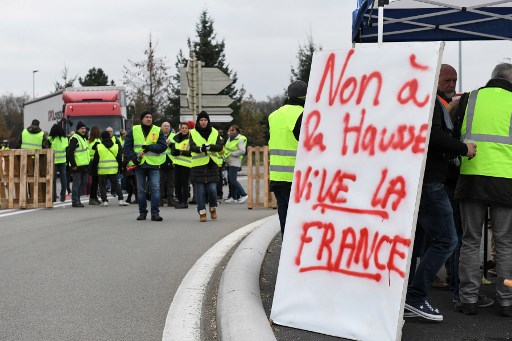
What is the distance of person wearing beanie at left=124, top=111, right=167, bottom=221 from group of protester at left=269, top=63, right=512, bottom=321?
7.76m

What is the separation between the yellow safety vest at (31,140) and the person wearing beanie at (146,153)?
20.3ft

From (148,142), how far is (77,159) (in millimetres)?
5281

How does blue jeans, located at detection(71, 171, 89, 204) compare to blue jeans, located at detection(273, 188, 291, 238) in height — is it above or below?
below

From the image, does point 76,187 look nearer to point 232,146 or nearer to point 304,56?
point 232,146

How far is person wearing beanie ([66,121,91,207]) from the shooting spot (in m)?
18.0

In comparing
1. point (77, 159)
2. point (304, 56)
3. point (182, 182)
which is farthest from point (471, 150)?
point (304, 56)

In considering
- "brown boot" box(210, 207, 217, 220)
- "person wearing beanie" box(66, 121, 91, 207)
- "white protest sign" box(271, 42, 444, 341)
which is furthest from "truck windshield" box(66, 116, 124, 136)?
"white protest sign" box(271, 42, 444, 341)

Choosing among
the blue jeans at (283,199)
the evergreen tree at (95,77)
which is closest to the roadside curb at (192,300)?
the blue jeans at (283,199)

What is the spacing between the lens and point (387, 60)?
503cm

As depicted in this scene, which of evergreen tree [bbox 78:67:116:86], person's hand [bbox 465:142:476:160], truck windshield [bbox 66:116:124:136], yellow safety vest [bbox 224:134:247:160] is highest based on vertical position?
evergreen tree [bbox 78:67:116:86]

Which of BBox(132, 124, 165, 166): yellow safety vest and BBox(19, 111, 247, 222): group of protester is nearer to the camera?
BBox(19, 111, 247, 222): group of protester

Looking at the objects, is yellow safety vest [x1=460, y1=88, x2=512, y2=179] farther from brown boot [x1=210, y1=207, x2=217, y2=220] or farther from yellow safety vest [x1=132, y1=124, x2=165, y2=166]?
yellow safety vest [x1=132, y1=124, x2=165, y2=166]

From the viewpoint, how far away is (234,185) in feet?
63.0

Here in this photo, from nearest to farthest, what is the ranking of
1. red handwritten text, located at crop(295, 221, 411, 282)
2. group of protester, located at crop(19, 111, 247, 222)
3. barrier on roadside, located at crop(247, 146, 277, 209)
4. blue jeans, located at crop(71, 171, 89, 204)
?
red handwritten text, located at crop(295, 221, 411, 282) → group of protester, located at crop(19, 111, 247, 222) → barrier on roadside, located at crop(247, 146, 277, 209) → blue jeans, located at crop(71, 171, 89, 204)
